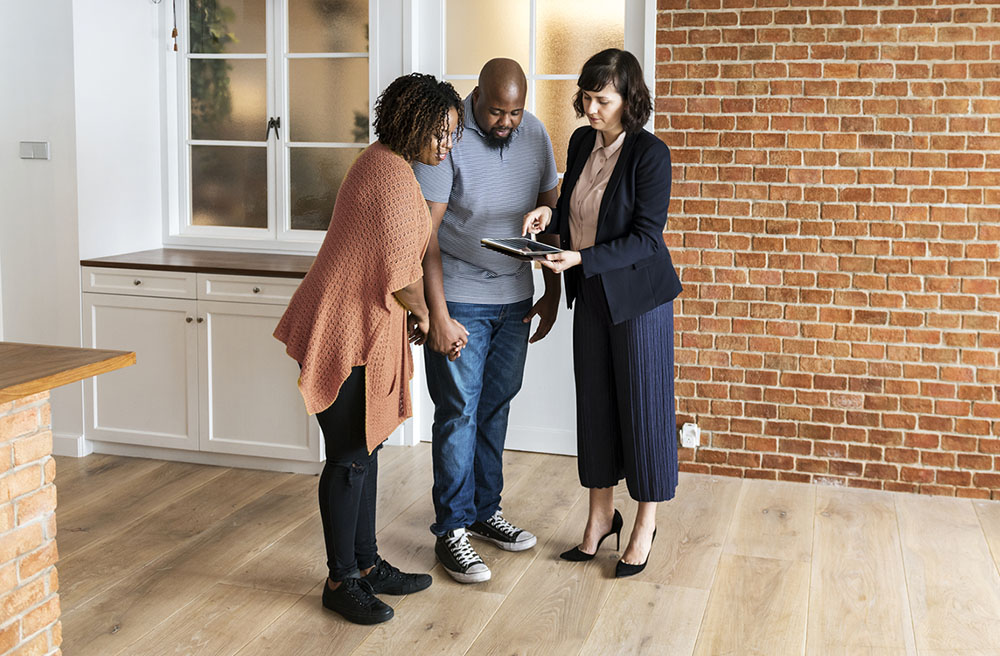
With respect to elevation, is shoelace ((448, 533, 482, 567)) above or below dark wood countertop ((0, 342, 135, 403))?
below

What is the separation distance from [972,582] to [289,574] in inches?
80.9

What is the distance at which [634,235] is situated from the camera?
282 cm

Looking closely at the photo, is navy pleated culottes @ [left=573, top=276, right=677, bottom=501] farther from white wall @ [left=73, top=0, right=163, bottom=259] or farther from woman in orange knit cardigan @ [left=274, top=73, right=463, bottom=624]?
white wall @ [left=73, top=0, right=163, bottom=259]

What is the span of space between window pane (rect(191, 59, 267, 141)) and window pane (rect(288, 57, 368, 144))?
0.16 meters

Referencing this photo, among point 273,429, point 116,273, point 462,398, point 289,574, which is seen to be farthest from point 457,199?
point 116,273

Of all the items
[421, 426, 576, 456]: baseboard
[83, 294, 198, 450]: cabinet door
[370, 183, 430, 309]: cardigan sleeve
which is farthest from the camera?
[421, 426, 576, 456]: baseboard

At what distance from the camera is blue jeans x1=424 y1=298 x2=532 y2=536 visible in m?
2.97

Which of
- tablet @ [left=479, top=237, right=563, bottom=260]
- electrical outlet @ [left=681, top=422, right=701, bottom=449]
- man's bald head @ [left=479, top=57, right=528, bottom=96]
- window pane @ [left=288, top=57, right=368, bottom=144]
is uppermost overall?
window pane @ [left=288, top=57, right=368, bottom=144]

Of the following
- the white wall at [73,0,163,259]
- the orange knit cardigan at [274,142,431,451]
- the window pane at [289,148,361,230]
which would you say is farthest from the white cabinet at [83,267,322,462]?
the orange knit cardigan at [274,142,431,451]

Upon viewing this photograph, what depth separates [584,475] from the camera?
10.1 ft

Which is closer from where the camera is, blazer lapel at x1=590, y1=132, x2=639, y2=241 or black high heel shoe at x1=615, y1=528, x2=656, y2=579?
blazer lapel at x1=590, y1=132, x2=639, y2=241

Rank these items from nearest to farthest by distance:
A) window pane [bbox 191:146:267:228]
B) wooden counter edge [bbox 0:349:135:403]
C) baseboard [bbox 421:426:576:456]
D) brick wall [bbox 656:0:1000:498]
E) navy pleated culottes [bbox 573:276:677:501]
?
wooden counter edge [bbox 0:349:135:403]
navy pleated culottes [bbox 573:276:677:501]
brick wall [bbox 656:0:1000:498]
baseboard [bbox 421:426:576:456]
window pane [bbox 191:146:267:228]

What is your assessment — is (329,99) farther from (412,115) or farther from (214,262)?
(412,115)

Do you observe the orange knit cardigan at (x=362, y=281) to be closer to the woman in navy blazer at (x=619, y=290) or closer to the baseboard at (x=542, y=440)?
the woman in navy blazer at (x=619, y=290)
